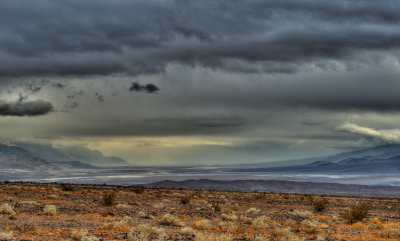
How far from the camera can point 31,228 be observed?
19.9 m

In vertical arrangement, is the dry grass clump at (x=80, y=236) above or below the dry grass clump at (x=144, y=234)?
above

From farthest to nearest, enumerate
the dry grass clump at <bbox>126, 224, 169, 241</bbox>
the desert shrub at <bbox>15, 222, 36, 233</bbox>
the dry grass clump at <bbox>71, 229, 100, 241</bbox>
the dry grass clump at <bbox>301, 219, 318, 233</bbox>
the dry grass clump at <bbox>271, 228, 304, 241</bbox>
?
the dry grass clump at <bbox>301, 219, 318, 233</bbox> → the dry grass clump at <bbox>271, 228, 304, 241</bbox> → the desert shrub at <bbox>15, 222, 36, 233</bbox> → the dry grass clump at <bbox>126, 224, 169, 241</bbox> → the dry grass clump at <bbox>71, 229, 100, 241</bbox>

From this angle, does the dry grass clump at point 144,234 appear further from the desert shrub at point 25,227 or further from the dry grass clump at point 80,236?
the desert shrub at point 25,227

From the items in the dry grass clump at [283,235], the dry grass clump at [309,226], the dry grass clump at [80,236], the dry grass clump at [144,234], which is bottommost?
the dry grass clump at [309,226]

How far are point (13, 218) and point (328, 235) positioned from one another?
1633 centimetres

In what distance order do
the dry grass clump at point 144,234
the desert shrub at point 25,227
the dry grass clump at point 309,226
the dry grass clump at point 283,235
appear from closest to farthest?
the dry grass clump at point 144,234, the desert shrub at point 25,227, the dry grass clump at point 283,235, the dry grass clump at point 309,226

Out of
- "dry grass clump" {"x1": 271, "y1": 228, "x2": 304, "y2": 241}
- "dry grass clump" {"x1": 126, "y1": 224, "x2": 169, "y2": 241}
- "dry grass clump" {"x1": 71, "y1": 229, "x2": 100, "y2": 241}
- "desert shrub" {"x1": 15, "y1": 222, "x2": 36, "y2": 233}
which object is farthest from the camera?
"dry grass clump" {"x1": 271, "y1": 228, "x2": 304, "y2": 241}

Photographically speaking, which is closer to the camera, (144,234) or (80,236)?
(80,236)

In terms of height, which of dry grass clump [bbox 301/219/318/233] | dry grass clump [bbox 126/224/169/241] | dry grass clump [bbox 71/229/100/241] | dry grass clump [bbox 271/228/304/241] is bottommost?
dry grass clump [bbox 301/219/318/233]

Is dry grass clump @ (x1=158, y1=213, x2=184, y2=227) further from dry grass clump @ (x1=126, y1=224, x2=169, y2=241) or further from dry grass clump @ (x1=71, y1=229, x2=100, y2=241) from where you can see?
dry grass clump @ (x1=71, y1=229, x2=100, y2=241)

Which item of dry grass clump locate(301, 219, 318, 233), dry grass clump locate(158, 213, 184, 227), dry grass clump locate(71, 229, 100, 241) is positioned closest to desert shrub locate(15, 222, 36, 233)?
dry grass clump locate(71, 229, 100, 241)

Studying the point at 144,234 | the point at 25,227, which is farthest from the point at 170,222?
the point at 25,227

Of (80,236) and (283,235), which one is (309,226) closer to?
(283,235)

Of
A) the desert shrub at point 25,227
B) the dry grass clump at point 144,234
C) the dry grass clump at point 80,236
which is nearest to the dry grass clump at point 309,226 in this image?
the dry grass clump at point 144,234
